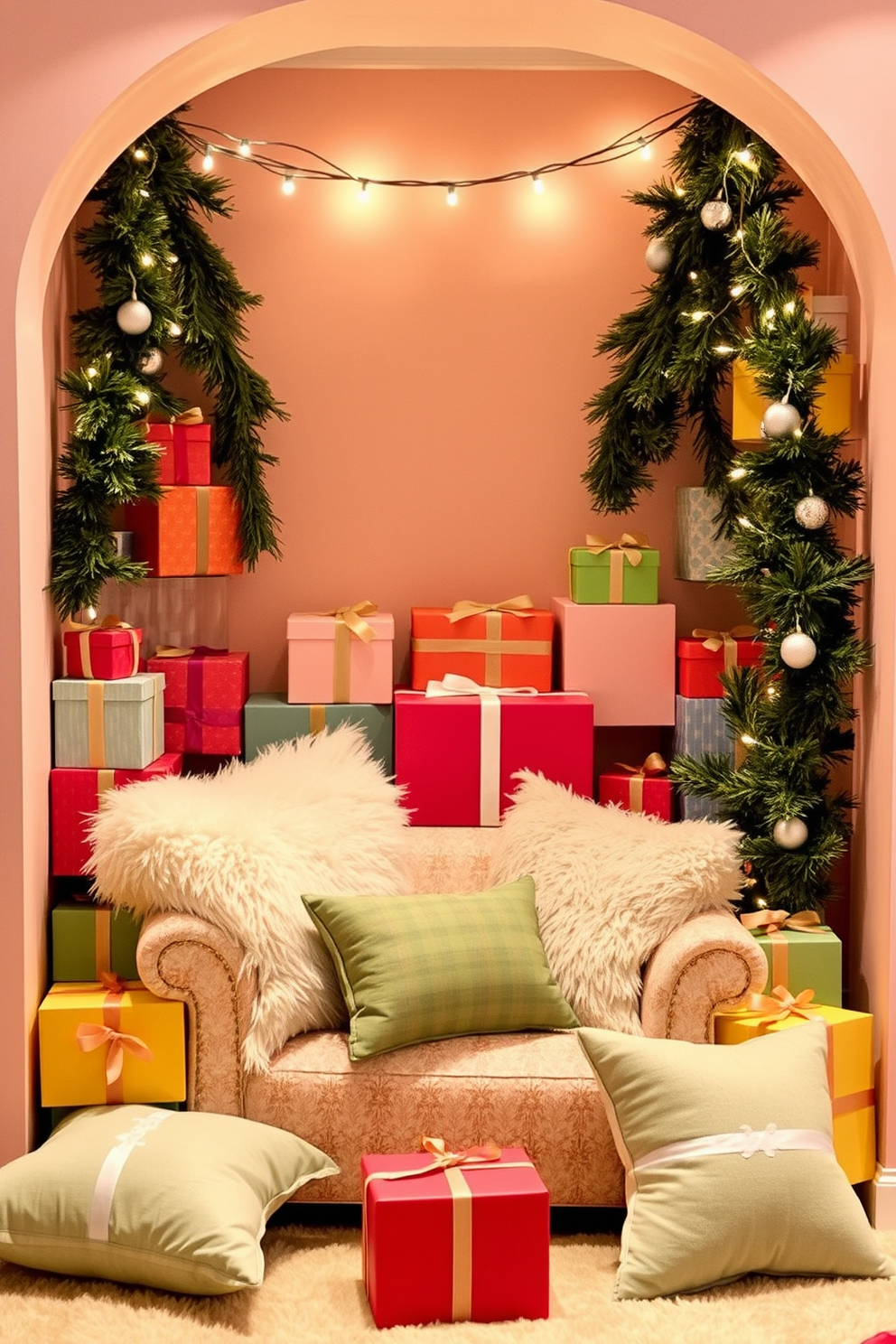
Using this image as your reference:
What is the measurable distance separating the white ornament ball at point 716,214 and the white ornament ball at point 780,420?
1.68 feet

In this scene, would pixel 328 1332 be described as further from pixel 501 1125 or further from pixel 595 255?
pixel 595 255

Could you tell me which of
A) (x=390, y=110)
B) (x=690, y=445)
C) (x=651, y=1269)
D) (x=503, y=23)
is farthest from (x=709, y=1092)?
(x=390, y=110)

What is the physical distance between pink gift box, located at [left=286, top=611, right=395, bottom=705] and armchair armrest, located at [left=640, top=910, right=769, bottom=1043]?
1.03m

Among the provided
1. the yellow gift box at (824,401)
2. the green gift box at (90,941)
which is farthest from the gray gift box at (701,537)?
the green gift box at (90,941)

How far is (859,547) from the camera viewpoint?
10.1ft

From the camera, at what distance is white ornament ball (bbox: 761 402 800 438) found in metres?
3.02

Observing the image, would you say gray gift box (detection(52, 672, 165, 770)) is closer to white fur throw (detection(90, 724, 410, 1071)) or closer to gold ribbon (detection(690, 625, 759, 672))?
white fur throw (detection(90, 724, 410, 1071))

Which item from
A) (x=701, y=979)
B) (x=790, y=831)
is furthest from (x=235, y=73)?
(x=701, y=979)

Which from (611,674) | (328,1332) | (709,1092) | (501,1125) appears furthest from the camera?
(611,674)

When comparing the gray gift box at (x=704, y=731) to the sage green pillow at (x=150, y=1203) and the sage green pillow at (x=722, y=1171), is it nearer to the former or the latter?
the sage green pillow at (x=722, y=1171)

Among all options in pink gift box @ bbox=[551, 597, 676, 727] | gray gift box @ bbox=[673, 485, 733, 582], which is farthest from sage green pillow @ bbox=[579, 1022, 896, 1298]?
gray gift box @ bbox=[673, 485, 733, 582]

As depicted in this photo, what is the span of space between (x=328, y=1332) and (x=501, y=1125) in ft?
1.76

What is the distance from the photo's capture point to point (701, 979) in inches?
113

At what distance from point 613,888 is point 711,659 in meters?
0.77
